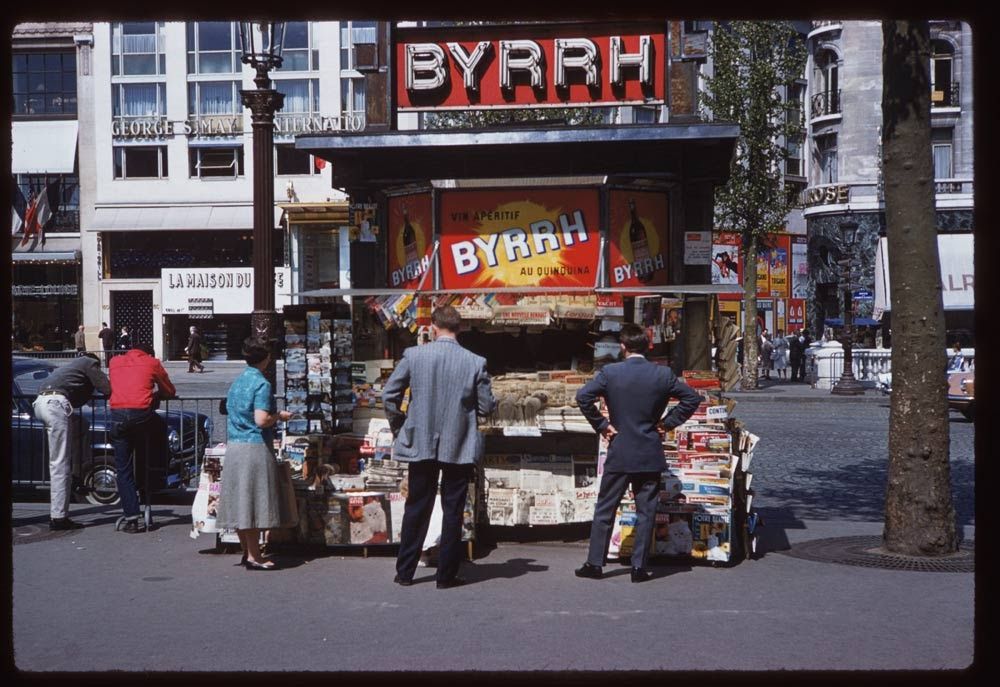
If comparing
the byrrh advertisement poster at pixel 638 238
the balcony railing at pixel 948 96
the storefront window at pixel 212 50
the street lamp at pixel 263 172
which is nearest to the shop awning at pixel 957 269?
the balcony railing at pixel 948 96

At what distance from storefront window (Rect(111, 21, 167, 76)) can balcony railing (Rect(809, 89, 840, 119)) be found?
25771 mm

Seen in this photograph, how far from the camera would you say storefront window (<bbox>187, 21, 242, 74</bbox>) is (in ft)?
152

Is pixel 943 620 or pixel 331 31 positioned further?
pixel 331 31

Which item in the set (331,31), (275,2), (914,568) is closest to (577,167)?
(914,568)

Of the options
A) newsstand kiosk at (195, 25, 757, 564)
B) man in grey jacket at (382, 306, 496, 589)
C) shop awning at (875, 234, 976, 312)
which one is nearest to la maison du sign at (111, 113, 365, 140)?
shop awning at (875, 234, 976, 312)

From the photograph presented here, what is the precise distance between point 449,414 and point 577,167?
139 inches

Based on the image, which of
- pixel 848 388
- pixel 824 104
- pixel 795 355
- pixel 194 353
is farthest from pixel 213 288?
pixel 848 388

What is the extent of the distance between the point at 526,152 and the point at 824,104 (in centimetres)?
3981

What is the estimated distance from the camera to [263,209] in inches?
469

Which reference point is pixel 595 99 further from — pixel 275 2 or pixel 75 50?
pixel 75 50

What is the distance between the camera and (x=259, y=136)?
12016mm

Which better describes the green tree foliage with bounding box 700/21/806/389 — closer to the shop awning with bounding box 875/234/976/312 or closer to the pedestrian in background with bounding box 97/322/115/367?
the shop awning with bounding box 875/234/976/312

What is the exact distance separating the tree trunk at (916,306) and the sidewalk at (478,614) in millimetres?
671

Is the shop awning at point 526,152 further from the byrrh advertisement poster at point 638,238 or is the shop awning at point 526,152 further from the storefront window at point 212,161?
the storefront window at point 212,161
